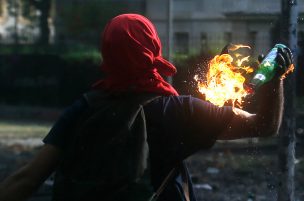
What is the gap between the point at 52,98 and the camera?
2025cm

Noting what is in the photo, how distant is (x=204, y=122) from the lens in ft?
8.09

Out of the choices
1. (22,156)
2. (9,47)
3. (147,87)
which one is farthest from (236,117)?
(9,47)

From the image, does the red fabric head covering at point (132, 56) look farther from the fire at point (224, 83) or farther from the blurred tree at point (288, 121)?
the blurred tree at point (288, 121)

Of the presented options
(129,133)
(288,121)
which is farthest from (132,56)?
(288,121)

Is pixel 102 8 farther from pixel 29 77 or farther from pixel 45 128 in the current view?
pixel 45 128

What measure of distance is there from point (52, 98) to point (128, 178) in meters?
18.1

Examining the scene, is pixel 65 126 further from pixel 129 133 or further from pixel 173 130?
pixel 173 130

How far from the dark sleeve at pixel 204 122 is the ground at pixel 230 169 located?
4.72m

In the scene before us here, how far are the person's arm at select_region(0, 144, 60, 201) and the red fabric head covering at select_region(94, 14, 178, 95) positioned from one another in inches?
12.2

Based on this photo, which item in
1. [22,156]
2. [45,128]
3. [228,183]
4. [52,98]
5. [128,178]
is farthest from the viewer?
[52,98]

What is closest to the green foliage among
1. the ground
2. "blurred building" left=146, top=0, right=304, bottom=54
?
"blurred building" left=146, top=0, right=304, bottom=54

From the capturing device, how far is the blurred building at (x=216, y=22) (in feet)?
50.5

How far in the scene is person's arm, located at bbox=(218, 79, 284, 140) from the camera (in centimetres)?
254

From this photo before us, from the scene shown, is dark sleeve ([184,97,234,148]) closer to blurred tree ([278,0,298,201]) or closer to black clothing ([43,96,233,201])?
black clothing ([43,96,233,201])
